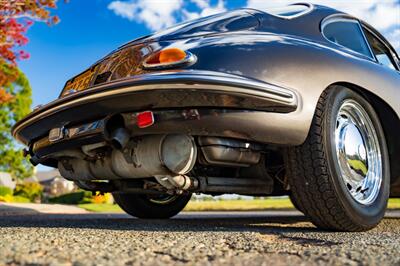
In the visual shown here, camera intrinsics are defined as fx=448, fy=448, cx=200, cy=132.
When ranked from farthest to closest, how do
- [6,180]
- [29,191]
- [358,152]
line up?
[6,180] → [29,191] → [358,152]

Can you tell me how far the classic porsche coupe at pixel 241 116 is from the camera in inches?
92.5

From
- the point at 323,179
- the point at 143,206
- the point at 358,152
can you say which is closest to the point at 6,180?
the point at 143,206

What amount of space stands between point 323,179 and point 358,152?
564mm

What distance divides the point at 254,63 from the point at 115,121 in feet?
2.73

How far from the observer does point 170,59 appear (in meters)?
2.40

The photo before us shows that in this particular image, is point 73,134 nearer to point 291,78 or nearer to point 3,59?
point 291,78

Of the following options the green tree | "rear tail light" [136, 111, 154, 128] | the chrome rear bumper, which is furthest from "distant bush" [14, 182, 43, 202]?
"rear tail light" [136, 111, 154, 128]

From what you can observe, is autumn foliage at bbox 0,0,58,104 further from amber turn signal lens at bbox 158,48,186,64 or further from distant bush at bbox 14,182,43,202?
distant bush at bbox 14,182,43,202

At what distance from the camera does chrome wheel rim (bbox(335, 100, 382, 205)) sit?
273 centimetres

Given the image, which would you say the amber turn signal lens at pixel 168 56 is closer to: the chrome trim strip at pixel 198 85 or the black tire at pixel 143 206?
the chrome trim strip at pixel 198 85

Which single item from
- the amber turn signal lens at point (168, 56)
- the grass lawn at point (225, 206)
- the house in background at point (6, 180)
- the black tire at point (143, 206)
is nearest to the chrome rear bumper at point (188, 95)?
the amber turn signal lens at point (168, 56)

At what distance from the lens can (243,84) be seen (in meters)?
2.32

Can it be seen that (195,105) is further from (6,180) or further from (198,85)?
(6,180)

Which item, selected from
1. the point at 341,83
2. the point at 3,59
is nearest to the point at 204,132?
the point at 341,83
